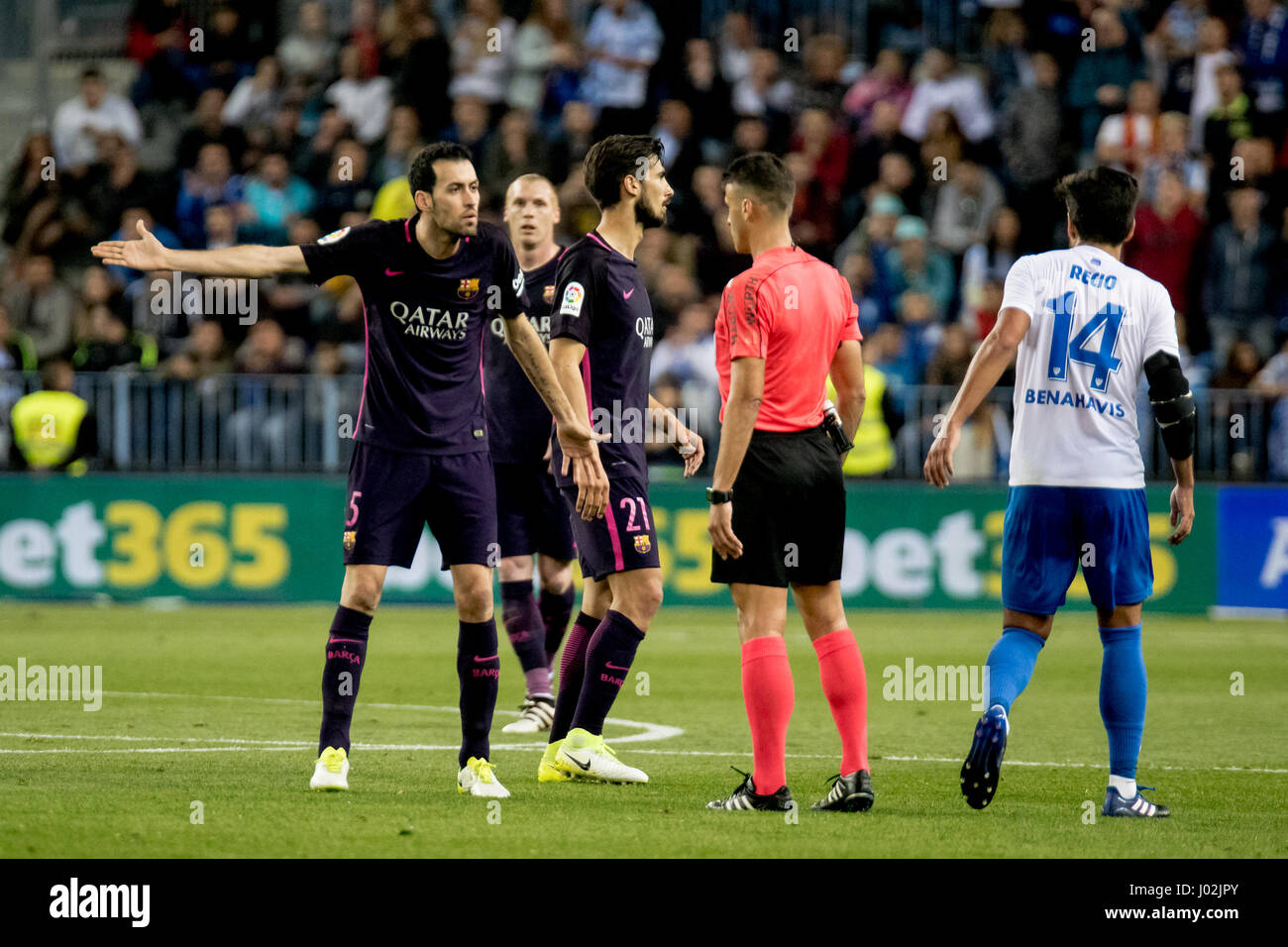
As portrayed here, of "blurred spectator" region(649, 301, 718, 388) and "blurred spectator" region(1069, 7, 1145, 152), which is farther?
"blurred spectator" region(1069, 7, 1145, 152)

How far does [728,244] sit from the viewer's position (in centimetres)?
2059

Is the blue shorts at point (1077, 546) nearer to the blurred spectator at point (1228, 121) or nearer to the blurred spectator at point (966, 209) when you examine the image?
the blurred spectator at point (966, 209)

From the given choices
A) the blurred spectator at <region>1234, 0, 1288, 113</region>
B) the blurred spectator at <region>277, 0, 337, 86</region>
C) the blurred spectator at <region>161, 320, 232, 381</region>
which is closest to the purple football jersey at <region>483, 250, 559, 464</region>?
the blurred spectator at <region>161, 320, 232, 381</region>

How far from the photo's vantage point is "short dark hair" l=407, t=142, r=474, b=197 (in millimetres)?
7488

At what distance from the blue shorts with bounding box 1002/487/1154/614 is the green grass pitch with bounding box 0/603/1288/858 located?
2.76 feet

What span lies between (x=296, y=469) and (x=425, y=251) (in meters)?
11.2

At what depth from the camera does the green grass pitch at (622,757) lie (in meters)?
6.42

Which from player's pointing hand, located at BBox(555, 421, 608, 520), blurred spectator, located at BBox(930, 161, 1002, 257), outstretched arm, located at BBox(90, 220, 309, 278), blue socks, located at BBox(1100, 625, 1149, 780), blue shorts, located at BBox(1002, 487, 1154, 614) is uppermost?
blurred spectator, located at BBox(930, 161, 1002, 257)

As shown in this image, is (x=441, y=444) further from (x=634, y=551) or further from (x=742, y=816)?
(x=742, y=816)

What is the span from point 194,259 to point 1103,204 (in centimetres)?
345


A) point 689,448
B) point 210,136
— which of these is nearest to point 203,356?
point 210,136

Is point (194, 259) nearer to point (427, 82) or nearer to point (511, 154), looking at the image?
point (511, 154)

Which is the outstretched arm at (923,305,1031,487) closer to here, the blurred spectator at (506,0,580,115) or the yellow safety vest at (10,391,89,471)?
the yellow safety vest at (10,391,89,471)
